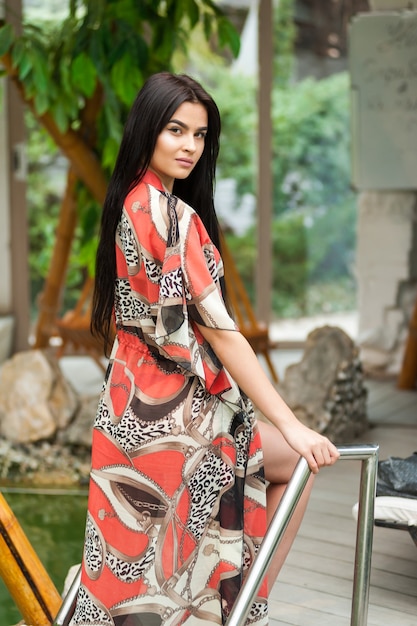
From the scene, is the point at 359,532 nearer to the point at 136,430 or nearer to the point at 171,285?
the point at 136,430

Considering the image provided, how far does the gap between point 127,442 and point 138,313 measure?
0.75ft

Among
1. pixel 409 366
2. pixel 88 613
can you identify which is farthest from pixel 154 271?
pixel 409 366

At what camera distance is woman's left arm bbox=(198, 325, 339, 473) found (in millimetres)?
1616

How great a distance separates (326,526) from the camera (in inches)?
120

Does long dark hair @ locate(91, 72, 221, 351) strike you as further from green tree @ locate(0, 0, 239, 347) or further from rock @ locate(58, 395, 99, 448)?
rock @ locate(58, 395, 99, 448)

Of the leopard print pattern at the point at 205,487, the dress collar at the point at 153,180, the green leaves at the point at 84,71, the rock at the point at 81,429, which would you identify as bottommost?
the rock at the point at 81,429

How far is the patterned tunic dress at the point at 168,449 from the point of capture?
1.65 meters

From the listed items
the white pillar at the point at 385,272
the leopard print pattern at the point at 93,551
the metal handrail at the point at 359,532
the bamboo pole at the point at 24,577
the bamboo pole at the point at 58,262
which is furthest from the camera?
the white pillar at the point at 385,272

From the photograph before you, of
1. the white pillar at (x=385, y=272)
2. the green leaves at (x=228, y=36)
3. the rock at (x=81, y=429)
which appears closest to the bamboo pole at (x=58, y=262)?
the rock at (x=81, y=429)

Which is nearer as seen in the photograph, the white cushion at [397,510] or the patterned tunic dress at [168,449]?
the patterned tunic dress at [168,449]

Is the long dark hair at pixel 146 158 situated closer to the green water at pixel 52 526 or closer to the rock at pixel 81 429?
the green water at pixel 52 526

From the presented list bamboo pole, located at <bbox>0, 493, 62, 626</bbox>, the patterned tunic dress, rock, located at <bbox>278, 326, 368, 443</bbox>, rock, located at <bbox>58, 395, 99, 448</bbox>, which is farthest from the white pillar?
the patterned tunic dress

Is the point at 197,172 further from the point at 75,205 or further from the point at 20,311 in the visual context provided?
the point at 20,311

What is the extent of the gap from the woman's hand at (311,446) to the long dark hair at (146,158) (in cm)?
42
